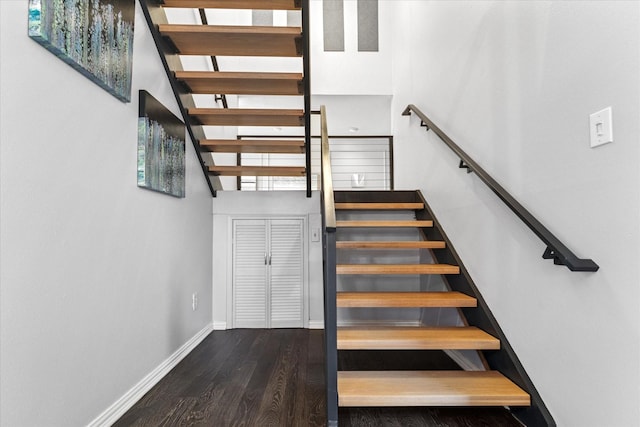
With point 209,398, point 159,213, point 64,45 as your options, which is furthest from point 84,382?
point 64,45

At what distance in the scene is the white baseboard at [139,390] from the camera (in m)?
1.96

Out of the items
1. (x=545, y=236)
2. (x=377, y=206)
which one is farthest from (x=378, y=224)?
(x=545, y=236)

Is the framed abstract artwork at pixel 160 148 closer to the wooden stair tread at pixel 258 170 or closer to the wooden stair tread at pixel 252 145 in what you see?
the wooden stair tread at pixel 252 145

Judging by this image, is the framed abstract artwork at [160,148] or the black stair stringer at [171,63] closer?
the framed abstract artwork at [160,148]

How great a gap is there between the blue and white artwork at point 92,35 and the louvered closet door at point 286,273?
2.28 metres

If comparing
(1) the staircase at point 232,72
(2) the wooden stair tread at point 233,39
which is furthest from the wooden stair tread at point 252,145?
(2) the wooden stair tread at point 233,39

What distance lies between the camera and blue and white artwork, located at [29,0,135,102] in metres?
1.50

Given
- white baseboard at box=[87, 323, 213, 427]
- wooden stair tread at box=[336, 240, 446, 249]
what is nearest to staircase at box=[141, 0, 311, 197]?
wooden stair tread at box=[336, 240, 446, 249]

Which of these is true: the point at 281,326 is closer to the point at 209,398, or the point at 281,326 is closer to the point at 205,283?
the point at 205,283

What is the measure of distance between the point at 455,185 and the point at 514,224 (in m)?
0.91

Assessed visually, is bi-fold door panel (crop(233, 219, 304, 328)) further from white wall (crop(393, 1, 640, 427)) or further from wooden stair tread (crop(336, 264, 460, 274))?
white wall (crop(393, 1, 640, 427))

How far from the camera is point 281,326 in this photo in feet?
13.6

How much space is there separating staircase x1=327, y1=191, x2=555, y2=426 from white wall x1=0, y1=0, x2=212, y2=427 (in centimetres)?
116

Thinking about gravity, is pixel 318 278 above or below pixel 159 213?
below
